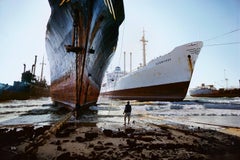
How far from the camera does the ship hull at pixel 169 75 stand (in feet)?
65.1

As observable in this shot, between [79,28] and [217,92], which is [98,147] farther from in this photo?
[217,92]

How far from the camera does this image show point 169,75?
→ 21.0m

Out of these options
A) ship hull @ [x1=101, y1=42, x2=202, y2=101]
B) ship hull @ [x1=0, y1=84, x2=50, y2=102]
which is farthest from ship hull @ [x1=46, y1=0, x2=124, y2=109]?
ship hull @ [x1=0, y1=84, x2=50, y2=102]

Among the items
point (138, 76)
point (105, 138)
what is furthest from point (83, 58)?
point (138, 76)

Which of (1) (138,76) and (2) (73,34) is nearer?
(2) (73,34)

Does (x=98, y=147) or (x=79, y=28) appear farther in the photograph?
(x=79, y=28)

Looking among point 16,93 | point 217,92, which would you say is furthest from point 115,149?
point 217,92

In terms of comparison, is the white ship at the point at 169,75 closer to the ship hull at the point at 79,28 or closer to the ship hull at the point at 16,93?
the ship hull at the point at 79,28

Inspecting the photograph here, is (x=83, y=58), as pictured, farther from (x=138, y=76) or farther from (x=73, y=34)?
(x=138, y=76)

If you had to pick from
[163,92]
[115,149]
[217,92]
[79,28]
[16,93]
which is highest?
[79,28]

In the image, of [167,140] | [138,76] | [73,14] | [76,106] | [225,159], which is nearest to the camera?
[225,159]

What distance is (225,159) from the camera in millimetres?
3512

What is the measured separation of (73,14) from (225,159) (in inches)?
288

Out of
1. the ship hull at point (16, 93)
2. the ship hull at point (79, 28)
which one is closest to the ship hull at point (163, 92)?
the ship hull at point (79, 28)
